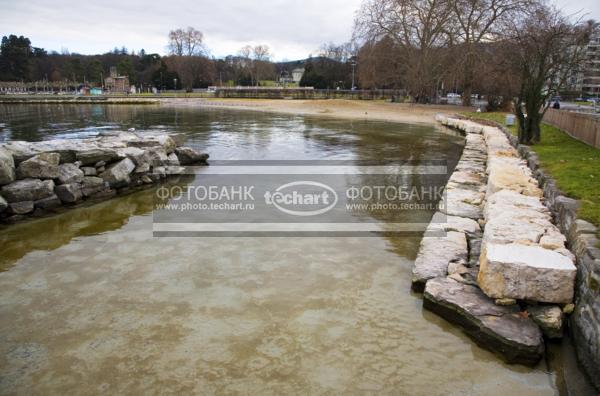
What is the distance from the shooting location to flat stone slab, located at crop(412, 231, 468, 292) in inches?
176

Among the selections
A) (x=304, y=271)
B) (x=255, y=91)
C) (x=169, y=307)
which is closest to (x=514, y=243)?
(x=304, y=271)

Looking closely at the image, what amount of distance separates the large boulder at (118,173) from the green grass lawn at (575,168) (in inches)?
326

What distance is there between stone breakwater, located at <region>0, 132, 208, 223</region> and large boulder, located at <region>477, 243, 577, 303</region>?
7.24 m

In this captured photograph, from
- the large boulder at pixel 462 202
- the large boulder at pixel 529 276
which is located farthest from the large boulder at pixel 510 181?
the large boulder at pixel 529 276

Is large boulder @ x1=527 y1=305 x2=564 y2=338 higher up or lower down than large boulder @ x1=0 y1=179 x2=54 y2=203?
lower down

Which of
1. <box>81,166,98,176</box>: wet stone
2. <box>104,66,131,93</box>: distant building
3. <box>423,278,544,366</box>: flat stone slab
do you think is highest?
<box>104,66,131,93</box>: distant building

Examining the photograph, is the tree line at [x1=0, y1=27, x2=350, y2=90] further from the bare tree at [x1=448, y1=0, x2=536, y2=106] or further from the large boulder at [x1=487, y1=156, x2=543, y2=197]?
the large boulder at [x1=487, y1=156, x2=543, y2=197]

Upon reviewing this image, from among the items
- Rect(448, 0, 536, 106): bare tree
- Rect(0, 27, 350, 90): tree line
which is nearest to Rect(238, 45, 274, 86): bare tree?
Rect(0, 27, 350, 90): tree line

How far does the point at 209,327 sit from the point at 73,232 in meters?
3.88

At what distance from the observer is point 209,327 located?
152 inches

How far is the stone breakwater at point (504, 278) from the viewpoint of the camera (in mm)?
3514

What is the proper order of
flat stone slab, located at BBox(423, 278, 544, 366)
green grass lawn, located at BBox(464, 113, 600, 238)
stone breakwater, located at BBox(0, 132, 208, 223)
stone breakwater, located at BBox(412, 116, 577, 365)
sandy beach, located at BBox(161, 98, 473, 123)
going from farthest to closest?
sandy beach, located at BBox(161, 98, 473, 123) < stone breakwater, located at BBox(0, 132, 208, 223) < green grass lawn, located at BBox(464, 113, 600, 238) < stone breakwater, located at BBox(412, 116, 577, 365) < flat stone slab, located at BBox(423, 278, 544, 366)

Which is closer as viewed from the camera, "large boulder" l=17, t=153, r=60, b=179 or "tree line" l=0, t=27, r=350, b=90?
"large boulder" l=17, t=153, r=60, b=179

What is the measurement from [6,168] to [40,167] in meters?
0.65
